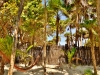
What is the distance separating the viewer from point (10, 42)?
1202 centimetres

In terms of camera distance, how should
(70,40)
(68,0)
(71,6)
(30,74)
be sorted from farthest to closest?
(70,40)
(71,6)
(68,0)
(30,74)

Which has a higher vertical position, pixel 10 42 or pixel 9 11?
pixel 9 11

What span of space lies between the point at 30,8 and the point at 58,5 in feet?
10.2

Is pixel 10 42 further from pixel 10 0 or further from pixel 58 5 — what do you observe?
pixel 10 0

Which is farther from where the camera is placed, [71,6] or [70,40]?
[70,40]

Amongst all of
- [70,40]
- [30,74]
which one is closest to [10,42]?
[30,74]

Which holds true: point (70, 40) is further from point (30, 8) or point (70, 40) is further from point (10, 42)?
point (10, 42)

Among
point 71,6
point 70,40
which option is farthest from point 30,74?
point 70,40

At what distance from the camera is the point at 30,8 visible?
67.9ft

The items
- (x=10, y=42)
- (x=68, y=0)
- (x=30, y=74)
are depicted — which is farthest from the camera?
(x=68, y=0)

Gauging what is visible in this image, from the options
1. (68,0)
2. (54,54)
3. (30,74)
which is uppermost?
(68,0)

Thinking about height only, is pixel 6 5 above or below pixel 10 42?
above

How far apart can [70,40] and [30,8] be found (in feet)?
29.3

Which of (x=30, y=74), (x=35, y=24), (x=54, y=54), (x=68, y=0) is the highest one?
(x=68, y=0)
